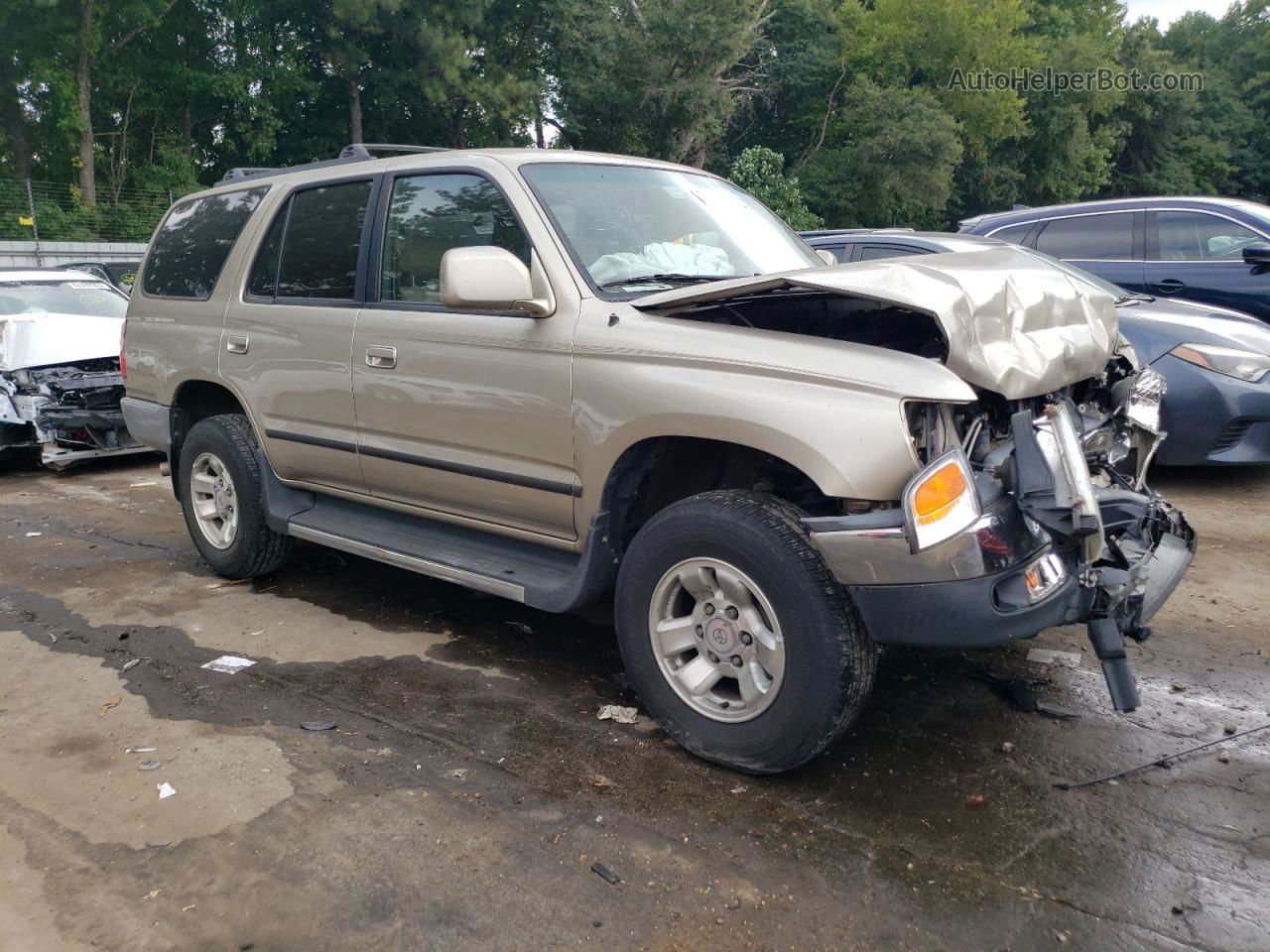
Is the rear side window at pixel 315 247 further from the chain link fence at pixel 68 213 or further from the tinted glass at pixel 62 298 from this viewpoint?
the chain link fence at pixel 68 213

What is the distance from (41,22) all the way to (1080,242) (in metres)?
30.6

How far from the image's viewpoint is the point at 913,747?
338 cm

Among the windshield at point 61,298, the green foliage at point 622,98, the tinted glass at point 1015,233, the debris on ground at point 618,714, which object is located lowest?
the debris on ground at point 618,714

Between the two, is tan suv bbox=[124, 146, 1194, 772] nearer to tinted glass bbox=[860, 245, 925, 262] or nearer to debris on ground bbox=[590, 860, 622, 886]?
debris on ground bbox=[590, 860, 622, 886]

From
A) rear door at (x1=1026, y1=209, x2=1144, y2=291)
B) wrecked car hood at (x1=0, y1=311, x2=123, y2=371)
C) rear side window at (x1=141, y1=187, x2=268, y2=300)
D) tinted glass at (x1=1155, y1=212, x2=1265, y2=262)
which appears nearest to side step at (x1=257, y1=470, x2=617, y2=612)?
rear side window at (x1=141, y1=187, x2=268, y2=300)

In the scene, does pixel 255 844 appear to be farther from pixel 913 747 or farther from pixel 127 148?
pixel 127 148

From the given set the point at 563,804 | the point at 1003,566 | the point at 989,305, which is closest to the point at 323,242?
the point at 563,804

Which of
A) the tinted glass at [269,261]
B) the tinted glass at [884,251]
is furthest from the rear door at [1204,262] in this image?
the tinted glass at [269,261]

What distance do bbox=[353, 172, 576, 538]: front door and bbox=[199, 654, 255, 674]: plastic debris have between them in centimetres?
87

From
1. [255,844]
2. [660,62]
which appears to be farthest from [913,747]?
[660,62]

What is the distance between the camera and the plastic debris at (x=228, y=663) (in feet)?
13.8

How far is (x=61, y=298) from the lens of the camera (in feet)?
31.2

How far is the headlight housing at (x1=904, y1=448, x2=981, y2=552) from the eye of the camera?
8.87 ft

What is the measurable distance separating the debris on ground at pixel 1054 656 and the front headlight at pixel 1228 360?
9.83ft
